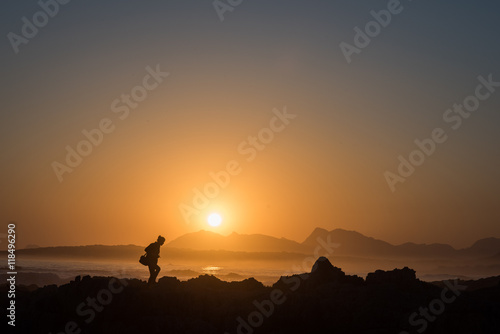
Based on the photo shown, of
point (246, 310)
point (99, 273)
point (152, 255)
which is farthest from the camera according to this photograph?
point (99, 273)

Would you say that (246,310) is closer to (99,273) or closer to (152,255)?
(152,255)

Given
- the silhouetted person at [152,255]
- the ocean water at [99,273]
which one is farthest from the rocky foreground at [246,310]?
the ocean water at [99,273]

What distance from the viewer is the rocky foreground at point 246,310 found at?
1823 cm

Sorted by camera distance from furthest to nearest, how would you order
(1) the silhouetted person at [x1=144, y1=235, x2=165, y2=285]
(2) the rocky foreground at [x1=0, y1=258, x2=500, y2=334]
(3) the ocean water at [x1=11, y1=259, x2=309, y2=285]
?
(3) the ocean water at [x1=11, y1=259, x2=309, y2=285] < (1) the silhouetted person at [x1=144, y1=235, x2=165, y2=285] < (2) the rocky foreground at [x1=0, y1=258, x2=500, y2=334]

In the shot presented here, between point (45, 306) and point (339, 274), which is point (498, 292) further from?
point (45, 306)

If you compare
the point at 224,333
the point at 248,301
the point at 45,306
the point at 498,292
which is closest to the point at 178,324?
the point at 224,333

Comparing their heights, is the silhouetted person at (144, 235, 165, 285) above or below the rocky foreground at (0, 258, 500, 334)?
above

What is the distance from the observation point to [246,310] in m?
19.9

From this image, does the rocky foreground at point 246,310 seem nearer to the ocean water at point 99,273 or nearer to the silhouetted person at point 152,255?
the silhouetted person at point 152,255

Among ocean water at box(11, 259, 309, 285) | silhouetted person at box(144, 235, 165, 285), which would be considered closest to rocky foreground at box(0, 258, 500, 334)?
silhouetted person at box(144, 235, 165, 285)

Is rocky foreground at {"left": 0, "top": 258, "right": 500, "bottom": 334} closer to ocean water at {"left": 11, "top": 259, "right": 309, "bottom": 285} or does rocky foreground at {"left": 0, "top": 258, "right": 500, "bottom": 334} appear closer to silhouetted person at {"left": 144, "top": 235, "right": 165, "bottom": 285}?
silhouetted person at {"left": 144, "top": 235, "right": 165, "bottom": 285}

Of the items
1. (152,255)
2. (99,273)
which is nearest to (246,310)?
(152,255)

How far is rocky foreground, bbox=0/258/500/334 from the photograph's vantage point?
1823 cm

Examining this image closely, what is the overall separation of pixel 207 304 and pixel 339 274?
24.9 ft
